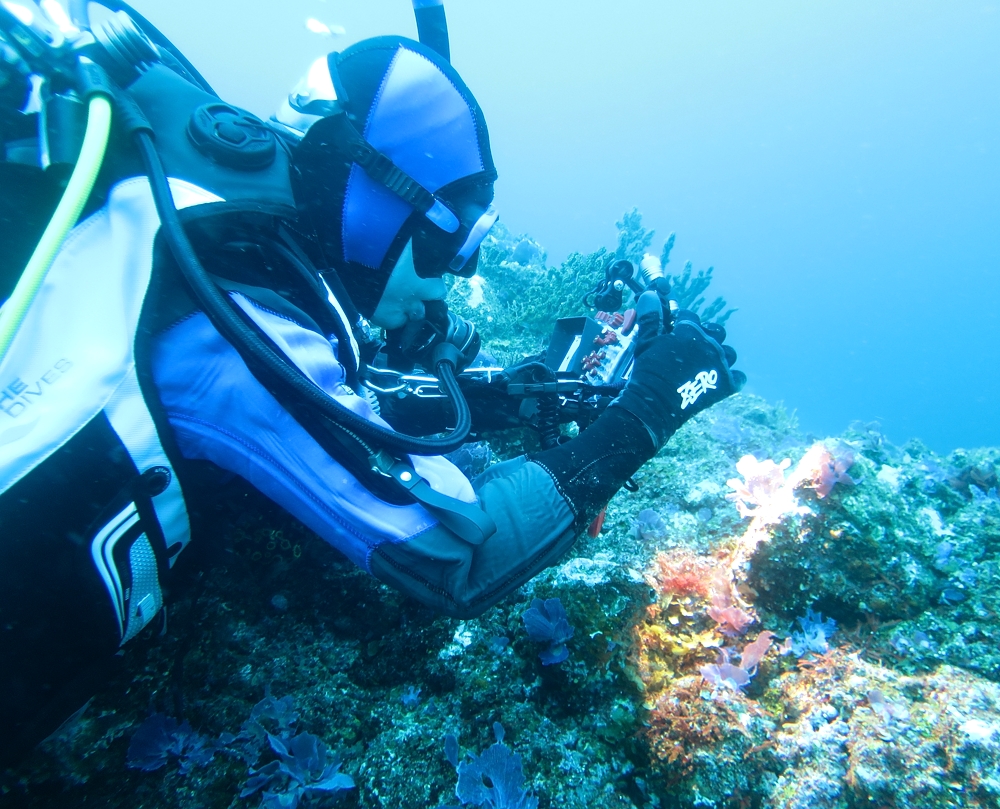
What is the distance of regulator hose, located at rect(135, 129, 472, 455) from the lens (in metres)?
1.15

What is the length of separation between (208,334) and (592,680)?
2.05 meters

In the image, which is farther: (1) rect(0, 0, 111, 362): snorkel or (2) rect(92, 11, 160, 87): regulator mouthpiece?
(2) rect(92, 11, 160, 87): regulator mouthpiece

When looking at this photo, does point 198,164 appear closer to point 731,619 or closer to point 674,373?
point 674,373

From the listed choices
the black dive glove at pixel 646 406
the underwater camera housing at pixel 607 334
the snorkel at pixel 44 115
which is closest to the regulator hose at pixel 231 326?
the snorkel at pixel 44 115

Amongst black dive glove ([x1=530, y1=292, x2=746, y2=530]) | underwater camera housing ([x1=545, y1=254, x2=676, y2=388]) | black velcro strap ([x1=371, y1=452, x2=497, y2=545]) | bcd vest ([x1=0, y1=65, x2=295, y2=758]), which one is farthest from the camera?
underwater camera housing ([x1=545, y1=254, x2=676, y2=388])

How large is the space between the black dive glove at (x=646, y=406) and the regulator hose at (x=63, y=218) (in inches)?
60.5

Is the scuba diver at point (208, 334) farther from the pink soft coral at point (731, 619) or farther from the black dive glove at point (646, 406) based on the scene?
the pink soft coral at point (731, 619)

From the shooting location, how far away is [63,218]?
1.03 meters

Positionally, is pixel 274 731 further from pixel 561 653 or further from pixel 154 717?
pixel 561 653

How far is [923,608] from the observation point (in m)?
2.44

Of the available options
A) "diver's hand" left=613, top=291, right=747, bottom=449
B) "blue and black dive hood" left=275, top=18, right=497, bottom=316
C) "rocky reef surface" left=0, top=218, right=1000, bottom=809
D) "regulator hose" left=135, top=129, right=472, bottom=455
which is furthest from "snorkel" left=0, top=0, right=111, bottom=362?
"diver's hand" left=613, top=291, right=747, bottom=449

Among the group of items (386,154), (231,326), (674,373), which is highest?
(674,373)

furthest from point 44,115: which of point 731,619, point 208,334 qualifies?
point 731,619

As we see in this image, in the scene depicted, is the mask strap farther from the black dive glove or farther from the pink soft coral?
the pink soft coral
